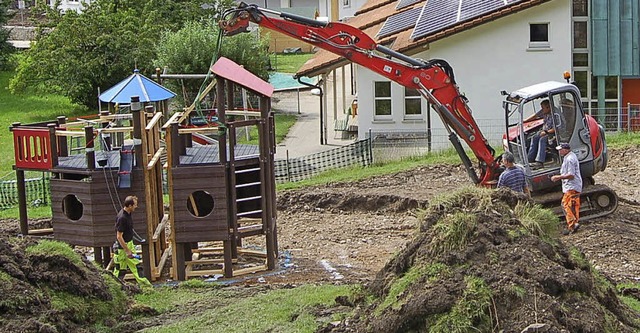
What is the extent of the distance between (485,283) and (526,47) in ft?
75.3

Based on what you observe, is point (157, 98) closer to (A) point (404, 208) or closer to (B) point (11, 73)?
(A) point (404, 208)

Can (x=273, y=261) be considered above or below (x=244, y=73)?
below

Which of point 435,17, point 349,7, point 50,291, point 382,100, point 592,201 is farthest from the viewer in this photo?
point 349,7

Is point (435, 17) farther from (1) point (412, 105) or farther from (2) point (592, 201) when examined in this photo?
(2) point (592, 201)

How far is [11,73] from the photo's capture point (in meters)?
56.9

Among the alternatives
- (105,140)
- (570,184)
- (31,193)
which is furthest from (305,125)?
(570,184)

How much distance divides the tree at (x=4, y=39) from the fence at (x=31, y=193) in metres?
28.4

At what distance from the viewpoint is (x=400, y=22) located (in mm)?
35594

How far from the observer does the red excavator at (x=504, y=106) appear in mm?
19281

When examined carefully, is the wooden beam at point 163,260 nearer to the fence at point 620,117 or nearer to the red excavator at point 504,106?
the red excavator at point 504,106

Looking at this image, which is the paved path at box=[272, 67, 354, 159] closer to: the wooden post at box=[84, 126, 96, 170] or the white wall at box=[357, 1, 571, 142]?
the white wall at box=[357, 1, 571, 142]

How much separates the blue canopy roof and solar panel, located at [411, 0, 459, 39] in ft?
33.4

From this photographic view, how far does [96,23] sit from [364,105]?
16.2 metres

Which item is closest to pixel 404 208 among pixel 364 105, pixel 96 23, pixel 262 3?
pixel 364 105
